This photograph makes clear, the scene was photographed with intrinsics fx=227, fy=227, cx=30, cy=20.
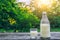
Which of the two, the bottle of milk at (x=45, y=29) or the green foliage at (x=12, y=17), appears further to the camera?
the green foliage at (x=12, y=17)

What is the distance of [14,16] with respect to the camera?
5191 millimetres

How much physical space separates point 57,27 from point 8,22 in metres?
3.40

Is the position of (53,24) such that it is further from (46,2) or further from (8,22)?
(8,22)

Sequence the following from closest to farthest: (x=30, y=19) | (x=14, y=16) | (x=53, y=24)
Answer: (x=14, y=16) → (x=30, y=19) → (x=53, y=24)

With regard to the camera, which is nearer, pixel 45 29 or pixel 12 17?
pixel 45 29

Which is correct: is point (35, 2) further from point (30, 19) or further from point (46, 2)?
point (30, 19)

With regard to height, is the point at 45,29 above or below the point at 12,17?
above

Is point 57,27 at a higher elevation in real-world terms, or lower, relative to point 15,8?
lower

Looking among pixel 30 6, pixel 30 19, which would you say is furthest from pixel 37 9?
pixel 30 19

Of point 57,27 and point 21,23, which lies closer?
point 21,23

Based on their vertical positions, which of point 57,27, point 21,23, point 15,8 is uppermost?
point 15,8

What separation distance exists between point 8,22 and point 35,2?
353cm

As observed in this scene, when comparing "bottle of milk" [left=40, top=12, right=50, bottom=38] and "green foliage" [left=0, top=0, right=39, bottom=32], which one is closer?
"bottle of milk" [left=40, top=12, right=50, bottom=38]

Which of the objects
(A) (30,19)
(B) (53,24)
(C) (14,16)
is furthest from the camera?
(B) (53,24)
